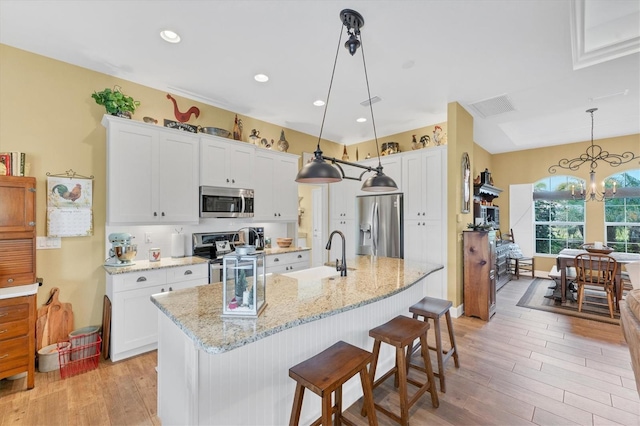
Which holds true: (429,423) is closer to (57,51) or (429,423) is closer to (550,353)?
(550,353)

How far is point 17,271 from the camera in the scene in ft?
7.38

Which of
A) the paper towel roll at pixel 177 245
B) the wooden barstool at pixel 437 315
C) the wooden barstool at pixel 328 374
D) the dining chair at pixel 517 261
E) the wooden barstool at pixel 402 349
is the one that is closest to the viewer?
the wooden barstool at pixel 328 374

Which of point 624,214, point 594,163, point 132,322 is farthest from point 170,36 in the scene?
point 624,214

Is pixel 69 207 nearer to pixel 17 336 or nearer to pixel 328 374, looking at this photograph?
pixel 17 336

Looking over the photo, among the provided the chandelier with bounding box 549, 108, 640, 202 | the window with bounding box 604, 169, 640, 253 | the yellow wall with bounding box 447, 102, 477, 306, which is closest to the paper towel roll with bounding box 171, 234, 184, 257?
the yellow wall with bounding box 447, 102, 477, 306

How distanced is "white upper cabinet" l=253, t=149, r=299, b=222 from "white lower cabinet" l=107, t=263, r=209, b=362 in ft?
5.10

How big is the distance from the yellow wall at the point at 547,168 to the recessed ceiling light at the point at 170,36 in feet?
23.9

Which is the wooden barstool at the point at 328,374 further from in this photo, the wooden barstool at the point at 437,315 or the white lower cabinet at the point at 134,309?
the white lower cabinet at the point at 134,309

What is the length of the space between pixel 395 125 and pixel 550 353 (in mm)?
3693

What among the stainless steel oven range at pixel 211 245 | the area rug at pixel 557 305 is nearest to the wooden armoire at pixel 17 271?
the stainless steel oven range at pixel 211 245

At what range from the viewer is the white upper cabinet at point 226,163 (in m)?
3.49

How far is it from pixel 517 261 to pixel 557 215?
153 cm

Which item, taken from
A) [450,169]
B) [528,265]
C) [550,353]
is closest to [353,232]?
[450,169]

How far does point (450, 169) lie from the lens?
12.7 ft
